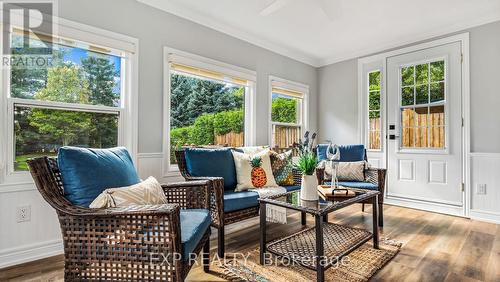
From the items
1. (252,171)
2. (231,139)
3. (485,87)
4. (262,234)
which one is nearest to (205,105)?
(231,139)

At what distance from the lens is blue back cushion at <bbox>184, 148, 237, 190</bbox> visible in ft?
8.02

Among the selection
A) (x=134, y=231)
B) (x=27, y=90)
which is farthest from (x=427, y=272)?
(x=27, y=90)

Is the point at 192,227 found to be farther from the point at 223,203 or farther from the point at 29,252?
the point at 29,252

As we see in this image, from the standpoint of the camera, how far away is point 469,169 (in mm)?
3248

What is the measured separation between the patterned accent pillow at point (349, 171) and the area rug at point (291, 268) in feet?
3.52

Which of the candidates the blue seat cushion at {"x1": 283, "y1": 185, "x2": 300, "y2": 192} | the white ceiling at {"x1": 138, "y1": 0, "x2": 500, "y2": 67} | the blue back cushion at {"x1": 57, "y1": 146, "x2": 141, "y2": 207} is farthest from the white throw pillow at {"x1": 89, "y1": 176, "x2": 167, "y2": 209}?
the white ceiling at {"x1": 138, "y1": 0, "x2": 500, "y2": 67}

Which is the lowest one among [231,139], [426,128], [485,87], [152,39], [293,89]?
[231,139]

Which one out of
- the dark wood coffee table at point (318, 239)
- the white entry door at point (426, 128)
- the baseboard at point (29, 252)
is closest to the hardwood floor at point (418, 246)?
the baseboard at point (29, 252)

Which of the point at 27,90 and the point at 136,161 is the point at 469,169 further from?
the point at 27,90

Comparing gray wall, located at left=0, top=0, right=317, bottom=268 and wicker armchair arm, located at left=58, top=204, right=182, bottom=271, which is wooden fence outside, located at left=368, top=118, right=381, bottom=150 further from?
wicker armchair arm, located at left=58, top=204, right=182, bottom=271

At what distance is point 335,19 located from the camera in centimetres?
297

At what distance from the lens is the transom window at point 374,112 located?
13.6ft

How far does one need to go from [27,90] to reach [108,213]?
5.25 feet

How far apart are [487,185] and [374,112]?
5.47ft
